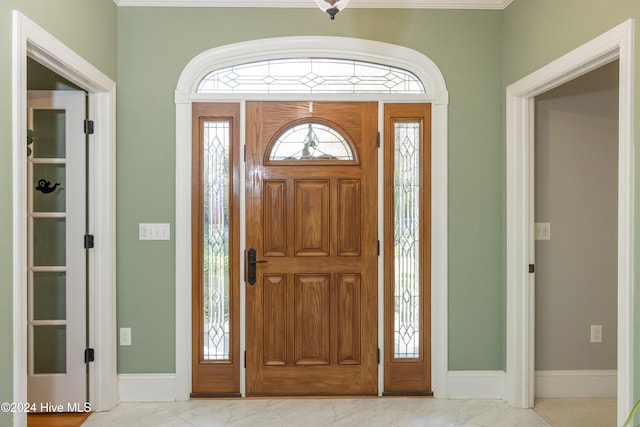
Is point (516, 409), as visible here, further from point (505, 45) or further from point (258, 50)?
point (258, 50)

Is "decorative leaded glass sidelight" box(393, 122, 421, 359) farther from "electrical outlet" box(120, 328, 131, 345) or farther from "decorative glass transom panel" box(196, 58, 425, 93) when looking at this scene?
"electrical outlet" box(120, 328, 131, 345)

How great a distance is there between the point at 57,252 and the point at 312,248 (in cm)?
162

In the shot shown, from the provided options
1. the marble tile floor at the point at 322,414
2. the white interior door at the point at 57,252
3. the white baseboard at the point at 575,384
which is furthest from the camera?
the white baseboard at the point at 575,384

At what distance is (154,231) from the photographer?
3.20m

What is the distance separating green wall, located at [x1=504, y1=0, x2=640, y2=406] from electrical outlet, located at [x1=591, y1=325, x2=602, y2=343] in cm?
145

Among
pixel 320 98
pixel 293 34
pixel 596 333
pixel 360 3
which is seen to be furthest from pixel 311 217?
pixel 596 333

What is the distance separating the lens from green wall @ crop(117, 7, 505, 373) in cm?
319

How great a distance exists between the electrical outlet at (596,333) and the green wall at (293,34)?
→ 2.16 ft

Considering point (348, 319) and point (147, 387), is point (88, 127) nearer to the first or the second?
point (147, 387)

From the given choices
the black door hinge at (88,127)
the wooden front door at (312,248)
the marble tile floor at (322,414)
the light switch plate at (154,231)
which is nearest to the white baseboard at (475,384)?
the marble tile floor at (322,414)

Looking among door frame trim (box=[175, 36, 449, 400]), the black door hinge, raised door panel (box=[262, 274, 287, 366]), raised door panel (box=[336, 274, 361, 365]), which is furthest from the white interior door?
raised door panel (box=[336, 274, 361, 365])

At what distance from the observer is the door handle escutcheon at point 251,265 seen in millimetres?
3215

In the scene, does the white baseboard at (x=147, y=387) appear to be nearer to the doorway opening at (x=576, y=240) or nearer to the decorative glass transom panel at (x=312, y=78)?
the decorative glass transom panel at (x=312, y=78)

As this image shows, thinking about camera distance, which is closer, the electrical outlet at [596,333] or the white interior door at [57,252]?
the white interior door at [57,252]
